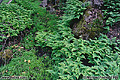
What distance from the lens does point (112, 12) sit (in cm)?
464

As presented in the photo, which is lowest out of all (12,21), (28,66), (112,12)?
(28,66)

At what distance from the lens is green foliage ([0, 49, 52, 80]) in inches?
167

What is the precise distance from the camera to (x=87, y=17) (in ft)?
16.5

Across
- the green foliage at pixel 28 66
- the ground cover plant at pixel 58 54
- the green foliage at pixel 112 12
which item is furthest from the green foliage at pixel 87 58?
the green foliage at pixel 112 12

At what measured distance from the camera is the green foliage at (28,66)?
4246mm

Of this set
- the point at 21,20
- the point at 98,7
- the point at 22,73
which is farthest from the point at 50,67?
the point at 98,7

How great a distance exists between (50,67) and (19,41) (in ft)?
9.20

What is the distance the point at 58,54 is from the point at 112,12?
Result: 3.91m

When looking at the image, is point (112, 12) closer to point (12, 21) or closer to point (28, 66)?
point (28, 66)

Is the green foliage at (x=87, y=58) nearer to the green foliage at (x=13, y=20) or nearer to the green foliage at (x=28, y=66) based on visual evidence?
the green foliage at (x=28, y=66)

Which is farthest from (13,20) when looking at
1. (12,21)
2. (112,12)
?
(112,12)

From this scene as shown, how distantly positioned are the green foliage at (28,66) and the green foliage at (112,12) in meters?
4.33

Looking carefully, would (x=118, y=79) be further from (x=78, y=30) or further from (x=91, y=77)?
(x=78, y=30)

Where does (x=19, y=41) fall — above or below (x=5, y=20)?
below
